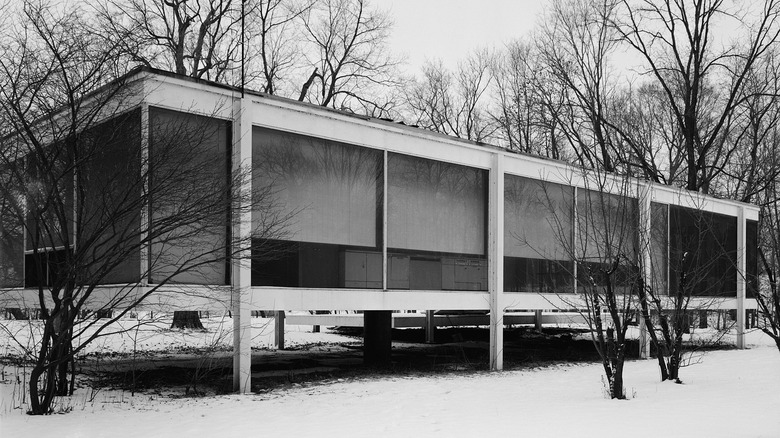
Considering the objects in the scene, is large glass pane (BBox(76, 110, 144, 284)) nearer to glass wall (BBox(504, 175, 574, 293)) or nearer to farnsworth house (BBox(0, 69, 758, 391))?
farnsworth house (BBox(0, 69, 758, 391))

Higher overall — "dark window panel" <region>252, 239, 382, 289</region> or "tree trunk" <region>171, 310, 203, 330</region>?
"dark window panel" <region>252, 239, 382, 289</region>

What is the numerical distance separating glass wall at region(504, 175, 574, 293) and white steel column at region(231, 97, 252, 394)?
6.42m

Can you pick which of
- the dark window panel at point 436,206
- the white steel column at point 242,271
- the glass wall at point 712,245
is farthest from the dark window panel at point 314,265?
the glass wall at point 712,245

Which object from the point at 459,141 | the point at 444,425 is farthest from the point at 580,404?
the point at 459,141

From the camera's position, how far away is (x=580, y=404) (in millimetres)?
10406

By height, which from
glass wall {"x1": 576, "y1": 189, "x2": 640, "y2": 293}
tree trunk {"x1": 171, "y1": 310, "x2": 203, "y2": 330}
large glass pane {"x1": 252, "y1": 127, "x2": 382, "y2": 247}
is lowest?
tree trunk {"x1": 171, "y1": 310, "x2": 203, "y2": 330}

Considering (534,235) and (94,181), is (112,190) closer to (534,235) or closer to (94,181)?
(94,181)

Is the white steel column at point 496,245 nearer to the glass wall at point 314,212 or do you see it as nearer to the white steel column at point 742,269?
the glass wall at point 314,212

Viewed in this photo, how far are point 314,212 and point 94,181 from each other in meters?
3.67

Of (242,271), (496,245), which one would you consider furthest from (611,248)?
(242,271)

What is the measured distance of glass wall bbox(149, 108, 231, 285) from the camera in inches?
371

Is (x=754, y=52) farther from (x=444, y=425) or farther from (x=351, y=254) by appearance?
(x=444, y=425)

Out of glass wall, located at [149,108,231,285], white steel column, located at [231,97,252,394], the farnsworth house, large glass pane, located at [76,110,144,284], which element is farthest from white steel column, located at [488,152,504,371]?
large glass pane, located at [76,110,144,284]

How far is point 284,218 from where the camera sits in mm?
11898
